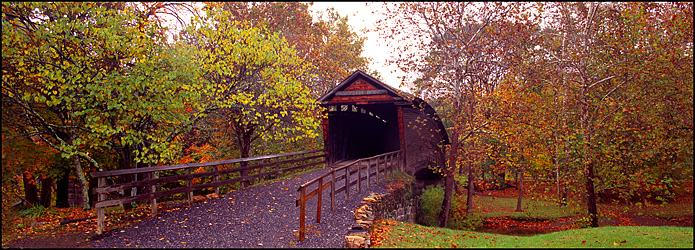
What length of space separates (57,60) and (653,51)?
14.9 meters

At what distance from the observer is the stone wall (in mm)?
7645

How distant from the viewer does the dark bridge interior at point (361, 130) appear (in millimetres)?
19969

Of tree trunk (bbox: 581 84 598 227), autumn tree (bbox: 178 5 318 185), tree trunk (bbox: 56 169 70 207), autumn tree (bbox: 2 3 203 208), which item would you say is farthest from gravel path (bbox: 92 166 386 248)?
tree trunk (bbox: 56 169 70 207)

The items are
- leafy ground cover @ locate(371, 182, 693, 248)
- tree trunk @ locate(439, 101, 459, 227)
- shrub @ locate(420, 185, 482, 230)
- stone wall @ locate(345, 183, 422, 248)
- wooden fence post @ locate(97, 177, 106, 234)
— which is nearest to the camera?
stone wall @ locate(345, 183, 422, 248)

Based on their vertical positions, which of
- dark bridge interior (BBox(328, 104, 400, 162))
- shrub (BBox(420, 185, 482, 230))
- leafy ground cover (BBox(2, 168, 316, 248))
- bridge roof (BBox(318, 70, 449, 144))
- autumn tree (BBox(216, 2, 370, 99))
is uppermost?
autumn tree (BBox(216, 2, 370, 99))

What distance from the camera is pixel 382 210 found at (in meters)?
12.6

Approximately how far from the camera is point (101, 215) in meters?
7.91

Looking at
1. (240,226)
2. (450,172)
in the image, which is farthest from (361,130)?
(240,226)

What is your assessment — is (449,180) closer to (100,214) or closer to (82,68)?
(100,214)

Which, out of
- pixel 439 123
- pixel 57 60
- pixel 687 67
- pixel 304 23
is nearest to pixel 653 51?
pixel 687 67

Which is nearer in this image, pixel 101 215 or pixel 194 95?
pixel 101 215

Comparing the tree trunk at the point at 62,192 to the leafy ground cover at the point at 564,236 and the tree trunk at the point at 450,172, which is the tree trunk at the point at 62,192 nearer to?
the leafy ground cover at the point at 564,236

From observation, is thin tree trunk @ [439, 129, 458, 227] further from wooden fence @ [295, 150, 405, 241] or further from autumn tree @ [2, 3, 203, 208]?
autumn tree @ [2, 3, 203, 208]

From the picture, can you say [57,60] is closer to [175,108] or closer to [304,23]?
[175,108]
